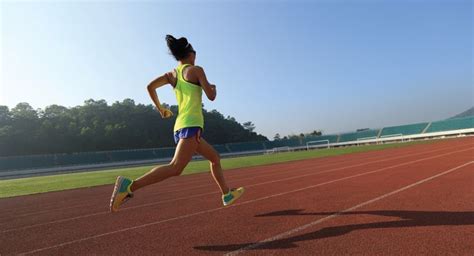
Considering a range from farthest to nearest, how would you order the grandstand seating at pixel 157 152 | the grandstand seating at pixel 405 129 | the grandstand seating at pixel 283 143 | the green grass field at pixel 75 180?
the grandstand seating at pixel 283 143 < the grandstand seating at pixel 405 129 < the grandstand seating at pixel 157 152 < the green grass field at pixel 75 180

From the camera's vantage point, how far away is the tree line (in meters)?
66.6

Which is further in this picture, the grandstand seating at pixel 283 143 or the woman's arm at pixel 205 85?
the grandstand seating at pixel 283 143

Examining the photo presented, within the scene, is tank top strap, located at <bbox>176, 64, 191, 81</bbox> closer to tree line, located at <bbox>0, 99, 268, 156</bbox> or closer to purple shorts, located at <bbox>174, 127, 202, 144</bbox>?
purple shorts, located at <bbox>174, 127, 202, 144</bbox>

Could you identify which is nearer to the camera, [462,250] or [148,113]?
[462,250]

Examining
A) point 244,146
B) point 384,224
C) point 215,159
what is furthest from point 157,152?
point 384,224

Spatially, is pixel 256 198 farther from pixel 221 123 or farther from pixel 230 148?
pixel 221 123

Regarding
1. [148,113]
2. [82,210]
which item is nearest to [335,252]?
[82,210]

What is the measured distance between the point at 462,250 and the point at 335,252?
3.53 feet

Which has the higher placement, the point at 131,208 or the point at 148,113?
the point at 148,113

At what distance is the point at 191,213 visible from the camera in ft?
19.9

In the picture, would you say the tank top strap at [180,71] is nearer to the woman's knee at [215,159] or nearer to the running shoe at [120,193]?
the woman's knee at [215,159]

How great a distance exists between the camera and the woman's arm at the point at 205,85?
4547mm

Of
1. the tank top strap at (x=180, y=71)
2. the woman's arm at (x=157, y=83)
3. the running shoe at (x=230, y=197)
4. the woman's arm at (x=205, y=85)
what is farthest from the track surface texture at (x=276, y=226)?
the tank top strap at (x=180, y=71)

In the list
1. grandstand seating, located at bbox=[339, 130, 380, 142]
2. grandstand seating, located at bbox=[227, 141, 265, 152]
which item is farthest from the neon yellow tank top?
grandstand seating, located at bbox=[227, 141, 265, 152]
